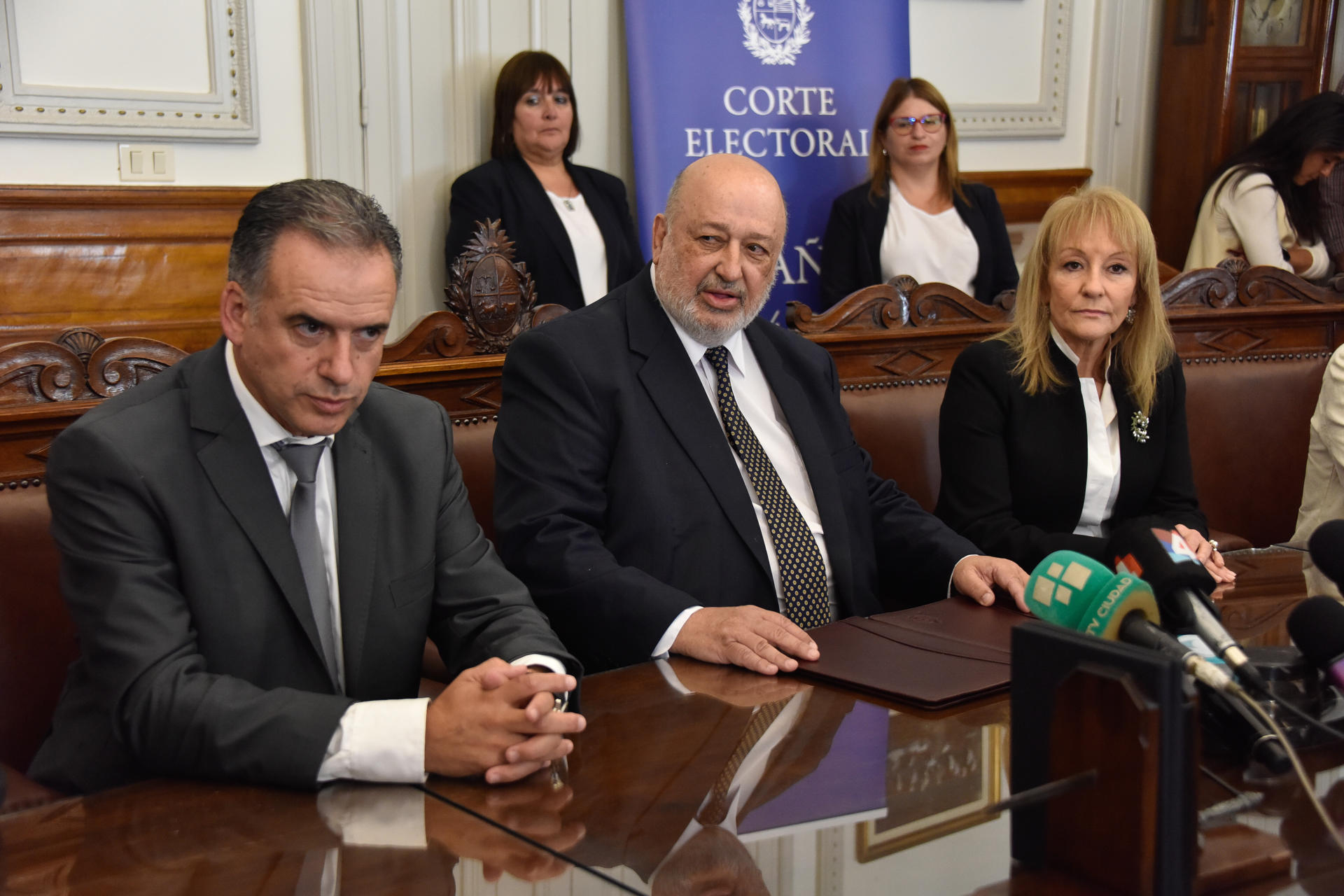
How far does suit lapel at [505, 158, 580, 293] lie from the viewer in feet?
13.5

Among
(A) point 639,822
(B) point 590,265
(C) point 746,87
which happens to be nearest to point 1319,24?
(C) point 746,87

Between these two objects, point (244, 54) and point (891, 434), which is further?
point (244, 54)

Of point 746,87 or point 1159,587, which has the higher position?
point 746,87

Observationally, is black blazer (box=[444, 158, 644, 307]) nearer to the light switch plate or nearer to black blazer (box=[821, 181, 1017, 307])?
black blazer (box=[821, 181, 1017, 307])

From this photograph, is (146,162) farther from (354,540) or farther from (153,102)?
(354,540)

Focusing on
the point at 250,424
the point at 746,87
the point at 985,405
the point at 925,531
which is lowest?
the point at 925,531

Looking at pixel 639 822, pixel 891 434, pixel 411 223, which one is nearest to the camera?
pixel 639 822

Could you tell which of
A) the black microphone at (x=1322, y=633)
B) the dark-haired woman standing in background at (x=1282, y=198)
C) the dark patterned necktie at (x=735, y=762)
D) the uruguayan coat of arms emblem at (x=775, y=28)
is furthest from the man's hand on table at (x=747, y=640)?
the dark-haired woman standing in background at (x=1282, y=198)

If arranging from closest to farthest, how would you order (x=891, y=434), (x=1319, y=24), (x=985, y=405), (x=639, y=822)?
(x=639, y=822) < (x=985, y=405) < (x=891, y=434) < (x=1319, y=24)

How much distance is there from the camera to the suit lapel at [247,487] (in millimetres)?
1471

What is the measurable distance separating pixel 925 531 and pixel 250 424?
1.25 metres

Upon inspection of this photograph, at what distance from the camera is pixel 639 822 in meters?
1.12

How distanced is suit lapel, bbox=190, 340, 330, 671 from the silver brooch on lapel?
1.81m

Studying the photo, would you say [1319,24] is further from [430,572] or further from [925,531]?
[430,572]
